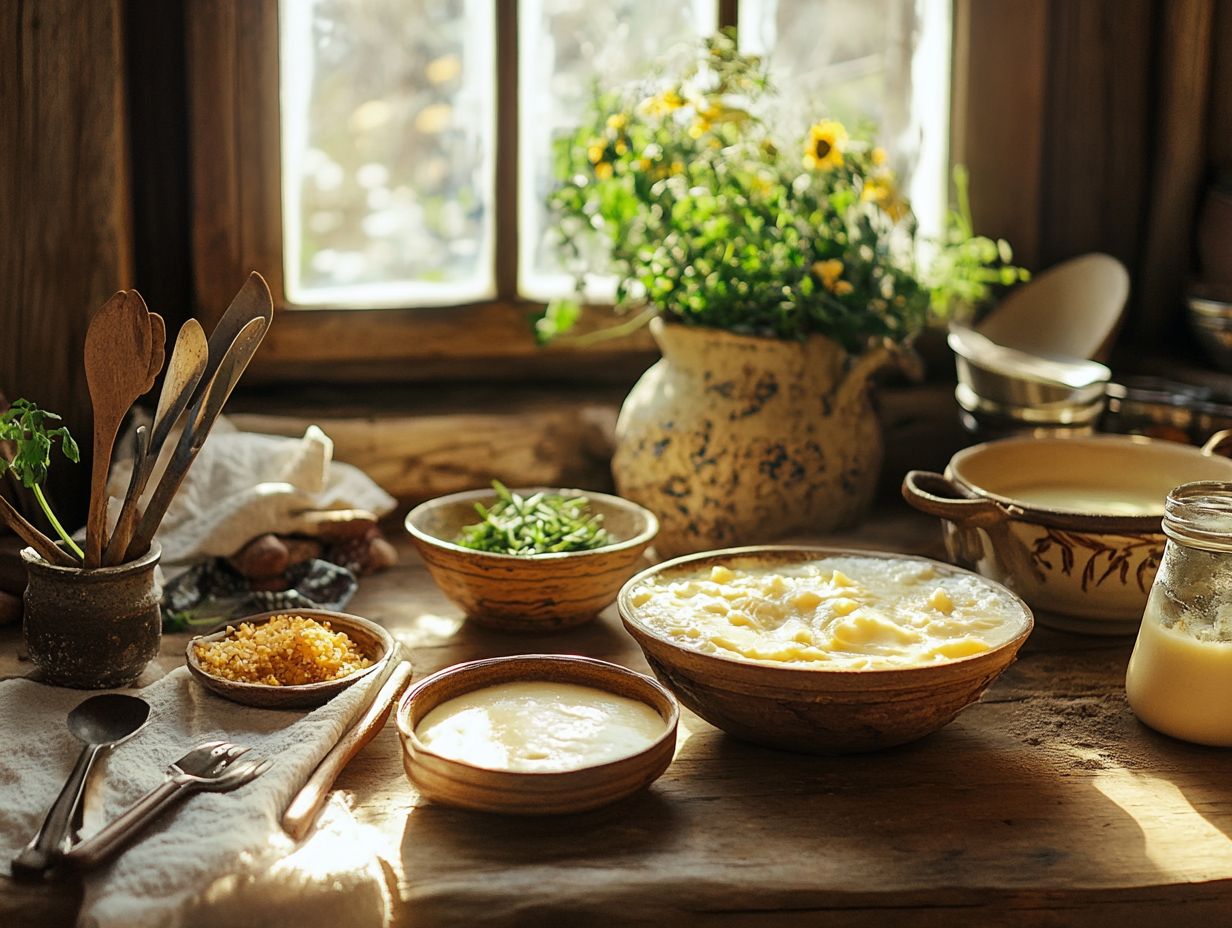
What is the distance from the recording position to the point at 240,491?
1.78 metres

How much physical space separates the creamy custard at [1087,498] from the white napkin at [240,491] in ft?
2.89

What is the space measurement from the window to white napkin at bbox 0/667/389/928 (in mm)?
849

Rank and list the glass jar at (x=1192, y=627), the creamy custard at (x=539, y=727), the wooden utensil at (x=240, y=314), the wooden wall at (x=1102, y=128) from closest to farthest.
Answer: the creamy custard at (x=539, y=727) < the glass jar at (x=1192, y=627) < the wooden utensil at (x=240, y=314) < the wooden wall at (x=1102, y=128)

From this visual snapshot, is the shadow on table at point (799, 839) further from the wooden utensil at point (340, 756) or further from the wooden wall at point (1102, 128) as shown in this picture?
the wooden wall at point (1102, 128)

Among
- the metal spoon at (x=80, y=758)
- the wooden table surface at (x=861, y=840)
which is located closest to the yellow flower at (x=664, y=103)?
the wooden table surface at (x=861, y=840)

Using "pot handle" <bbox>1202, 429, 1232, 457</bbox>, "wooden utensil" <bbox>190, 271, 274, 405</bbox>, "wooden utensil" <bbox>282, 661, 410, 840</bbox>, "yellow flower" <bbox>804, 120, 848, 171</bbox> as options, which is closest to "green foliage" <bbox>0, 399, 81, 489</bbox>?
"wooden utensil" <bbox>190, 271, 274, 405</bbox>

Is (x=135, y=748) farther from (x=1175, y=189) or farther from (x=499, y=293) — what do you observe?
(x=1175, y=189)

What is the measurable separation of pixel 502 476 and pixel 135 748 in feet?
2.94

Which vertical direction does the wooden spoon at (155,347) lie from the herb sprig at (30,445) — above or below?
above

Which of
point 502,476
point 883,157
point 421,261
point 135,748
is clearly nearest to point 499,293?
point 421,261

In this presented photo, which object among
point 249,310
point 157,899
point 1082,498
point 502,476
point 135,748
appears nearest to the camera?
point 157,899

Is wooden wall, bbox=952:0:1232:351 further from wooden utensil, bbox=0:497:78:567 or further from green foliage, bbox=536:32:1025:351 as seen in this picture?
wooden utensil, bbox=0:497:78:567

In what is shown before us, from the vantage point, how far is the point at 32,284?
1778 millimetres

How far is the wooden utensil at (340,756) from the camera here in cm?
113
